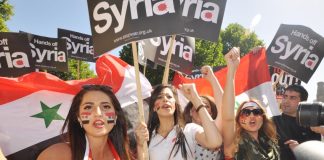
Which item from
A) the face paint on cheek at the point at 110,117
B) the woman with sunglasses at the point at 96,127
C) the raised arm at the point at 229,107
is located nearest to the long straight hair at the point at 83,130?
the woman with sunglasses at the point at 96,127

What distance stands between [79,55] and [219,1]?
854 cm

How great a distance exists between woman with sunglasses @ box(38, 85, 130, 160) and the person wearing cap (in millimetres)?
2081

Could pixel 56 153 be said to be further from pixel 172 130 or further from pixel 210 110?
pixel 210 110

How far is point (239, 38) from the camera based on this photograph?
153 feet

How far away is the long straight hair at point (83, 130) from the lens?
3115 millimetres

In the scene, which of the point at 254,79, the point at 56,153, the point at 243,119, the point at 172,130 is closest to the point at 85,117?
the point at 56,153

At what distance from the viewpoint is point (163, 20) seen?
13.2 ft

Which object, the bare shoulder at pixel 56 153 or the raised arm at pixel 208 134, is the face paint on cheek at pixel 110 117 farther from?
the raised arm at pixel 208 134

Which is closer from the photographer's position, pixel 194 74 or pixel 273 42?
pixel 273 42

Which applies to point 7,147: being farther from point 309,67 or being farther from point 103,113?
point 309,67

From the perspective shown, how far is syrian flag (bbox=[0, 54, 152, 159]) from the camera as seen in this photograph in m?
5.13

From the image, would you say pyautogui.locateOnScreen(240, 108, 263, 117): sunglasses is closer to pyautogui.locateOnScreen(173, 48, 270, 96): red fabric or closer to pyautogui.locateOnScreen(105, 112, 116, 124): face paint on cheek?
pyautogui.locateOnScreen(105, 112, 116, 124): face paint on cheek

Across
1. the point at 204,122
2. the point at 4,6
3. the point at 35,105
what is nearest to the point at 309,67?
the point at 204,122

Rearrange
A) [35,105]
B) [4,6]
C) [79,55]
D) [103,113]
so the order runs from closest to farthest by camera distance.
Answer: [103,113]
[35,105]
[79,55]
[4,6]
